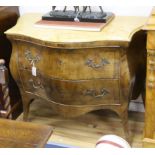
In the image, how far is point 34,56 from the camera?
181 cm

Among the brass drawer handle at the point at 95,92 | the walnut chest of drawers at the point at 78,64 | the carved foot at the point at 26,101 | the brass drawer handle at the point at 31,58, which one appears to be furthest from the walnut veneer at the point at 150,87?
the carved foot at the point at 26,101

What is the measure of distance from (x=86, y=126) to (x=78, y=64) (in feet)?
2.04

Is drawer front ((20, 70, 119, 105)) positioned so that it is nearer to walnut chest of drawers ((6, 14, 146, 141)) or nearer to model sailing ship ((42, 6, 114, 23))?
walnut chest of drawers ((6, 14, 146, 141))

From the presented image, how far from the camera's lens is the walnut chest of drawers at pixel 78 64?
5.38 ft

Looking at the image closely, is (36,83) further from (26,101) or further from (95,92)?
(95,92)

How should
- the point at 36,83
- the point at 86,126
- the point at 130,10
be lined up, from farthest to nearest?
the point at 86,126, the point at 130,10, the point at 36,83

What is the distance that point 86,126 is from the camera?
7.04ft

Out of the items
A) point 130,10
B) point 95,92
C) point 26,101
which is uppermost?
point 130,10

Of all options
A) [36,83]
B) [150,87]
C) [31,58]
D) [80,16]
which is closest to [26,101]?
[36,83]

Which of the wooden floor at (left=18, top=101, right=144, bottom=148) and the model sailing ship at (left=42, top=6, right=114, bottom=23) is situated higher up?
the model sailing ship at (left=42, top=6, right=114, bottom=23)

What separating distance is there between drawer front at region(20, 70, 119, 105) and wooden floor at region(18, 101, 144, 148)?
1.01 feet

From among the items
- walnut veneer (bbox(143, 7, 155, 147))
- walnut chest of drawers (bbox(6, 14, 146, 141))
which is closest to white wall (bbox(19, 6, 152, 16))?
walnut chest of drawers (bbox(6, 14, 146, 141))

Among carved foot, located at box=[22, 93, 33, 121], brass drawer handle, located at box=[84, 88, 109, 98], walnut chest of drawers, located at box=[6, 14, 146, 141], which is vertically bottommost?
carved foot, located at box=[22, 93, 33, 121]

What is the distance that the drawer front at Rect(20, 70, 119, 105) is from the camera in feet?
5.68
